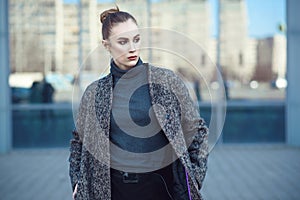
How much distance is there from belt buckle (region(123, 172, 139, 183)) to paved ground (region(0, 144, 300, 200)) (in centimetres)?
336

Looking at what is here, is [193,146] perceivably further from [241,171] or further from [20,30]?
[20,30]

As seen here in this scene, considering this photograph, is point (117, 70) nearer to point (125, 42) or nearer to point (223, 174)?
point (125, 42)

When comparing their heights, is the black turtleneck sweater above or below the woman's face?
below

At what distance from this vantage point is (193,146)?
88.4 inches

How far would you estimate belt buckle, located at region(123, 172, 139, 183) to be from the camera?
7.37ft

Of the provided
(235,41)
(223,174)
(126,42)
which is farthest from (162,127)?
(235,41)

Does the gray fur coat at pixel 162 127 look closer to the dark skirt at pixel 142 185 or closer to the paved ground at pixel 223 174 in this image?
the dark skirt at pixel 142 185

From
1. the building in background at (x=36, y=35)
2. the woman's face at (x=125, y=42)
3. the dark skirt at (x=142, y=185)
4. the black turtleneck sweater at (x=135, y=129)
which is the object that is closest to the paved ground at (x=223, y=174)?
the building in background at (x=36, y=35)

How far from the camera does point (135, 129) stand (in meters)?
2.25

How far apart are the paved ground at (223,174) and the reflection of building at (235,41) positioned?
1422 mm

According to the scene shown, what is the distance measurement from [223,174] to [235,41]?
10.9ft

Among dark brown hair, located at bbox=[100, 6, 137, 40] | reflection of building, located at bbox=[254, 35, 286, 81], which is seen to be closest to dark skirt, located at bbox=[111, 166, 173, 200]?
dark brown hair, located at bbox=[100, 6, 137, 40]

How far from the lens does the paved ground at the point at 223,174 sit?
222 inches

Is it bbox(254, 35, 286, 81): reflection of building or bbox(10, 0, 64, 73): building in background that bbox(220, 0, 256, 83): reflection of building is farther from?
bbox(10, 0, 64, 73): building in background
